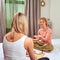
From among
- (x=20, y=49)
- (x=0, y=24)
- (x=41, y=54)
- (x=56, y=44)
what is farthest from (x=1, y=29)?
(x=56, y=44)

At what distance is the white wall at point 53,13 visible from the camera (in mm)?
947

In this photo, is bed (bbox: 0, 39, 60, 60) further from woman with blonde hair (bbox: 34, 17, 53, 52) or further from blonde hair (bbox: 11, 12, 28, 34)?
blonde hair (bbox: 11, 12, 28, 34)

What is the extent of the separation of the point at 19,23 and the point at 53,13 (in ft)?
0.88

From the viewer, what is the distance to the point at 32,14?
91 centimetres

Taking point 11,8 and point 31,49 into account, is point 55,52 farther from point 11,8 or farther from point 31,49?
point 11,8

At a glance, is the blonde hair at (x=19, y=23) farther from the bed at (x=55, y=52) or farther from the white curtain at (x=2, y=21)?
the bed at (x=55, y=52)

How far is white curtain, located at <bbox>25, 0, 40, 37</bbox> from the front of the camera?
0.89 m

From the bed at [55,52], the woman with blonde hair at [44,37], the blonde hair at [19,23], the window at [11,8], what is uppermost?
the window at [11,8]

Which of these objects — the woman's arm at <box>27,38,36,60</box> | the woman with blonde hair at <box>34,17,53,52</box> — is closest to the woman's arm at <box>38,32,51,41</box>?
the woman with blonde hair at <box>34,17,53,52</box>

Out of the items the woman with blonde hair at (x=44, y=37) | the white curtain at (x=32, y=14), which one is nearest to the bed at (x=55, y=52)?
the woman with blonde hair at (x=44, y=37)

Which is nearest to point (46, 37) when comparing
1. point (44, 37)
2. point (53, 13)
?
point (44, 37)

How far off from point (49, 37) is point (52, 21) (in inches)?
3.5

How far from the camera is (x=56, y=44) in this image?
104 cm

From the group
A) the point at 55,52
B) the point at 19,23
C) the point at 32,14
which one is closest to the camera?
the point at 19,23
